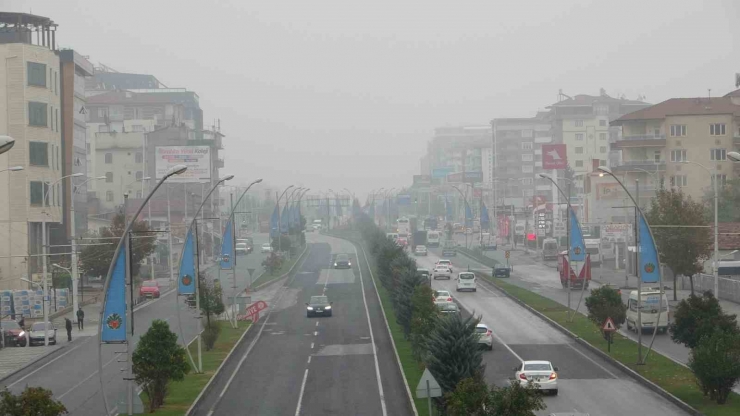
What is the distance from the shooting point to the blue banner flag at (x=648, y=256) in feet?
121

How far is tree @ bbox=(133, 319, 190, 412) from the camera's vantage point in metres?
31.0

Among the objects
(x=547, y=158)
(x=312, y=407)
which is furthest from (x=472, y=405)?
(x=547, y=158)

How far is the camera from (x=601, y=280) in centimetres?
8069

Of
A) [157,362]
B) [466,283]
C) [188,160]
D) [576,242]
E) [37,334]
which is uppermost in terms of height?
[188,160]

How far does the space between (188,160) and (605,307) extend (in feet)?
288

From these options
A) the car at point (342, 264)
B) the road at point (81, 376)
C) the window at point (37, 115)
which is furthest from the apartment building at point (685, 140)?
the road at point (81, 376)

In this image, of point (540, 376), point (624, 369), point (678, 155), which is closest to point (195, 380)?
point (540, 376)

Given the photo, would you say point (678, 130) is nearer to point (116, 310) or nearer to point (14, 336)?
point (14, 336)

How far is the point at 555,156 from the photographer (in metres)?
149

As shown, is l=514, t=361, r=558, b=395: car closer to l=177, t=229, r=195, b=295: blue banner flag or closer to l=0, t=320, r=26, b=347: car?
l=177, t=229, r=195, b=295: blue banner flag

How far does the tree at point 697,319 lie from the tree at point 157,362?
17.6 metres

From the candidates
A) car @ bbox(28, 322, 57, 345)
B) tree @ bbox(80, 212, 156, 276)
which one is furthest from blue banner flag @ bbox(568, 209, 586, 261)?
tree @ bbox(80, 212, 156, 276)

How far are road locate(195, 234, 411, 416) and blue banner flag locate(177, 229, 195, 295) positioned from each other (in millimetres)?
3518

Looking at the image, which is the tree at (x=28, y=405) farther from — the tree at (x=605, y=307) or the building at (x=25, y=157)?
the building at (x=25, y=157)
